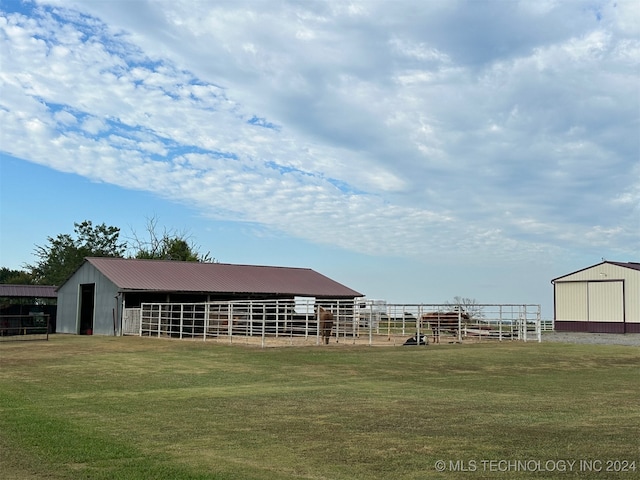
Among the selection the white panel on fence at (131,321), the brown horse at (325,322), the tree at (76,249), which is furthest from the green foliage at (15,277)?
the brown horse at (325,322)

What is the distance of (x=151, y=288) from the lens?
3356cm

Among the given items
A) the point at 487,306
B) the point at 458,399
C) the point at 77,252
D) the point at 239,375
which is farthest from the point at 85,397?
the point at 77,252

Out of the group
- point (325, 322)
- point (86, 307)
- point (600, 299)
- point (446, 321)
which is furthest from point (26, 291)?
point (600, 299)

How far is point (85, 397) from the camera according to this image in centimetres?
1133

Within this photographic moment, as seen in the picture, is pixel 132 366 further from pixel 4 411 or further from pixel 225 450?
pixel 225 450

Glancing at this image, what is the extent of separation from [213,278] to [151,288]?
5.53 metres

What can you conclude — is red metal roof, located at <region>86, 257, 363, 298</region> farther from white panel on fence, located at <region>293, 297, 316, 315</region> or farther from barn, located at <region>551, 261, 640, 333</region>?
barn, located at <region>551, 261, 640, 333</region>

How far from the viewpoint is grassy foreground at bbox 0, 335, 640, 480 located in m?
6.26

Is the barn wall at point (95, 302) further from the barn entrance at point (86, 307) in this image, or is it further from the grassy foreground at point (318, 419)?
the grassy foreground at point (318, 419)

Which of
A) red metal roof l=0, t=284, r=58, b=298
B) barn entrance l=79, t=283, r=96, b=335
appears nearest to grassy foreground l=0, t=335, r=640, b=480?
Answer: barn entrance l=79, t=283, r=96, b=335

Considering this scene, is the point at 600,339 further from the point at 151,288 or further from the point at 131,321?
the point at 131,321

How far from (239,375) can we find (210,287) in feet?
71.9

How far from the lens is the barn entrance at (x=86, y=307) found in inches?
1437

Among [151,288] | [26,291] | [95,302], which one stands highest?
[151,288]
